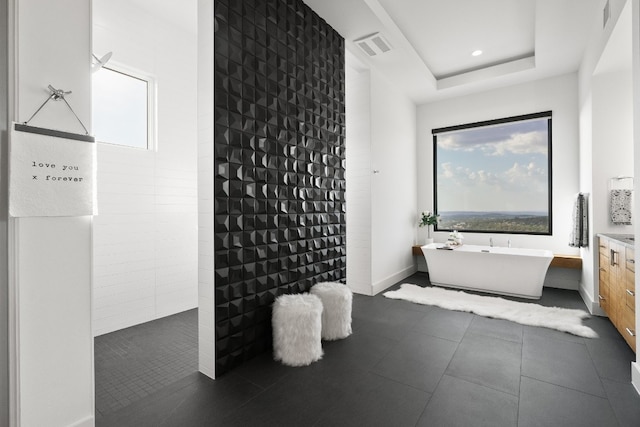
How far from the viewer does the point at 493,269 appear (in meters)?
4.25

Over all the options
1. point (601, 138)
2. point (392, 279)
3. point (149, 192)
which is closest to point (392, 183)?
point (392, 279)

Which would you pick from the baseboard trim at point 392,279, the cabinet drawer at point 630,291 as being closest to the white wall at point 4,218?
the baseboard trim at point 392,279

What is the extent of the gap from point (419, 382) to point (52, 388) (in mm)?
2130

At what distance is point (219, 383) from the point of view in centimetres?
210

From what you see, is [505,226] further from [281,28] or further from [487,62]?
[281,28]

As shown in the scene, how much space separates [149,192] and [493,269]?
14.9 ft

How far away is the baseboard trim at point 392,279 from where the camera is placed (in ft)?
14.1

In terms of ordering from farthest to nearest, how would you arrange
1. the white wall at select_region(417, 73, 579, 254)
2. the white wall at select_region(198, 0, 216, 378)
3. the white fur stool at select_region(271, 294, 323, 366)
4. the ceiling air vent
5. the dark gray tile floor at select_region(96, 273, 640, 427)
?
the white wall at select_region(417, 73, 579, 254), the ceiling air vent, the white fur stool at select_region(271, 294, 323, 366), the white wall at select_region(198, 0, 216, 378), the dark gray tile floor at select_region(96, 273, 640, 427)

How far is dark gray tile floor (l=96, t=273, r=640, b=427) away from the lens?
1745 millimetres

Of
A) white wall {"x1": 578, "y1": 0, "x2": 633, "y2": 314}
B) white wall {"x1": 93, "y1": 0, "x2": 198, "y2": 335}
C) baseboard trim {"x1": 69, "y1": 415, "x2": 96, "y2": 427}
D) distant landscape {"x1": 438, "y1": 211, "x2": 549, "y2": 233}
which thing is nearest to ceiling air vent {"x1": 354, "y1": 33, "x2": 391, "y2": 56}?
white wall {"x1": 93, "y1": 0, "x2": 198, "y2": 335}

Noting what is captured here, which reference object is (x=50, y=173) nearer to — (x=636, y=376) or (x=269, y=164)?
(x=269, y=164)

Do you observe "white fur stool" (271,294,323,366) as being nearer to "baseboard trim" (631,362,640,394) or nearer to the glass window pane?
"baseboard trim" (631,362,640,394)

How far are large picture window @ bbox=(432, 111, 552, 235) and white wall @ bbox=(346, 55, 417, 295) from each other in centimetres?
127

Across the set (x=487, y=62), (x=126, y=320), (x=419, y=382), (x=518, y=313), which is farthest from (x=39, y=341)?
(x=487, y=62)
